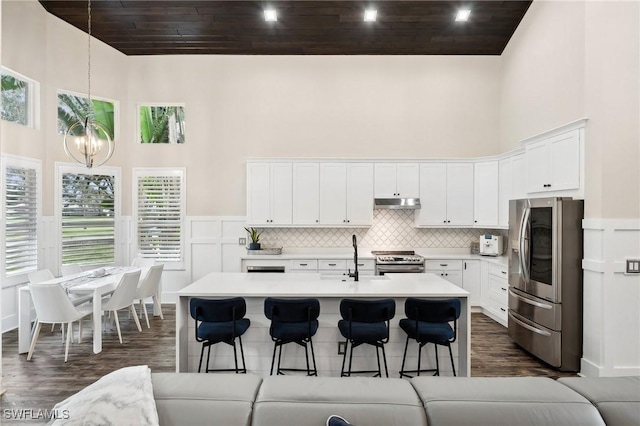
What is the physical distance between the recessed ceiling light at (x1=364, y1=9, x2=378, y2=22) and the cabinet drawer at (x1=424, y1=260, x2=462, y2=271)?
4037 millimetres

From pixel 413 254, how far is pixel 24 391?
5499 millimetres

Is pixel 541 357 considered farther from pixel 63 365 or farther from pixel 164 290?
pixel 164 290

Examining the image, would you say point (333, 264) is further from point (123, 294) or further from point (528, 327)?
point (123, 294)

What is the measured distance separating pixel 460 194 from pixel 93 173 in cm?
647

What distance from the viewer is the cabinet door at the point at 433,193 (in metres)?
6.20

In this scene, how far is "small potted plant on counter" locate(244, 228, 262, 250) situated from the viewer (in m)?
6.20

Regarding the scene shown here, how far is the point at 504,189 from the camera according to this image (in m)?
5.61

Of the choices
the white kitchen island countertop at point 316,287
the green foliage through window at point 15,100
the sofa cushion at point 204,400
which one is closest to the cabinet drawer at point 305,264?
the white kitchen island countertop at point 316,287

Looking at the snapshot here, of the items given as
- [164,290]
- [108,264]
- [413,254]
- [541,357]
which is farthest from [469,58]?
[108,264]

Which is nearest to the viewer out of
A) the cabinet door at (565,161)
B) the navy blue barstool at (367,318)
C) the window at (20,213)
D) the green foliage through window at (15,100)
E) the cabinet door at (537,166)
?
the navy blue barstool at (367,318)

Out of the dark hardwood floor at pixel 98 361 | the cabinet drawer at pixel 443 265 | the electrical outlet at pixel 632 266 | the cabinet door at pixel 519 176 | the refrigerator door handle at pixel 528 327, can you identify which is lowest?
the dark hardwood floor at pixel 98 361

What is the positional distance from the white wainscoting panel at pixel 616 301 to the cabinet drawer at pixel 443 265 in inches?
94.7

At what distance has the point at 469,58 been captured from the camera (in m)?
6.50

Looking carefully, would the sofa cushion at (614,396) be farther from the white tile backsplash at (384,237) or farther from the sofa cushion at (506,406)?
the white tile backsplash at (384,237)
